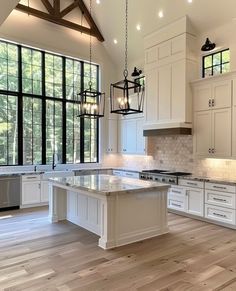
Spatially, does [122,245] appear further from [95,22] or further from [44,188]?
[95,22]

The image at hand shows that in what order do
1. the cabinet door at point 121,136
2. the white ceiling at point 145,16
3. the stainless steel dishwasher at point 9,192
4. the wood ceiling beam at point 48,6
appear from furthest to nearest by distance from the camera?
the cabinet door at point 121,136
the wood ceiling beam at point 48,6
the stainless steel dishwasher at point 9,192
the white ceiling at point 145,16

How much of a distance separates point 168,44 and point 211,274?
4.91 meters

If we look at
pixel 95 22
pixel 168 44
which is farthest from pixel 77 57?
pixel 168 44

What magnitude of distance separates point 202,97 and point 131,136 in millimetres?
2458

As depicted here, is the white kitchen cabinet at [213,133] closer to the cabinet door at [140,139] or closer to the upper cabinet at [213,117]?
the upper cabinet at [213,117]

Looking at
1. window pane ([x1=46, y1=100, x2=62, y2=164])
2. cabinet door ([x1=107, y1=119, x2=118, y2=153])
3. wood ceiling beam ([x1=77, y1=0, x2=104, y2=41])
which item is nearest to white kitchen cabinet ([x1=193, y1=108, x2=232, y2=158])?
cabinet door ([x1=107, y1=119, x2=118, y2=153])

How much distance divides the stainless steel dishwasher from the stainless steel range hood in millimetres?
3332

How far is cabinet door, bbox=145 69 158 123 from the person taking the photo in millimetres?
6430

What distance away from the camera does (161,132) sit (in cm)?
613

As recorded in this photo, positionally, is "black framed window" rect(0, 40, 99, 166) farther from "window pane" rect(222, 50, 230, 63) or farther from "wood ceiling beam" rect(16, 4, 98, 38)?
"window pane" rect(222, 50, 230, 63)

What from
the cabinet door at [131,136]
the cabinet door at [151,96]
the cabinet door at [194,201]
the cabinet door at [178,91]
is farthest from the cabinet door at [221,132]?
the cabinet door at [131,136]

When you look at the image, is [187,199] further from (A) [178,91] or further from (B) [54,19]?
(B) [54,19]

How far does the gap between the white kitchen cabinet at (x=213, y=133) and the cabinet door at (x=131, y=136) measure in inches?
78.2

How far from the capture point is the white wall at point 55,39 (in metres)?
6.35
